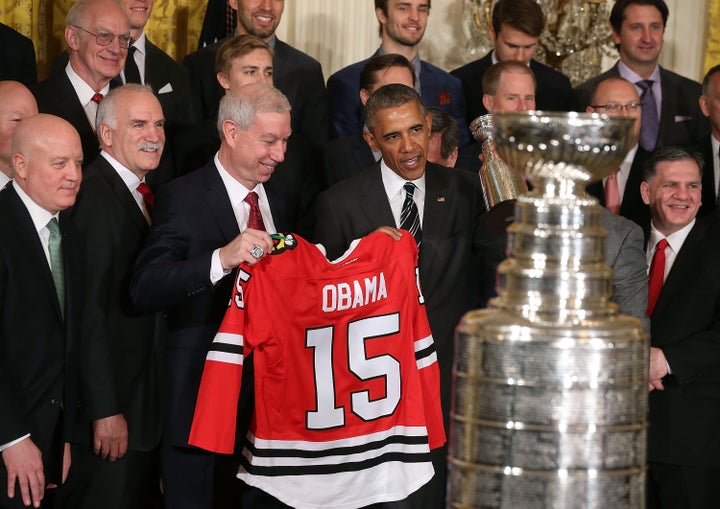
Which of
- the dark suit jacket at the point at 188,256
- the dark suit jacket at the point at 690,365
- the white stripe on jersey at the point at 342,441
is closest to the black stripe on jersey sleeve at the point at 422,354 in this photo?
the white stripe on jersey at the point at 342,441

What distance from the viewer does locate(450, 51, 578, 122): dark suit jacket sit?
584 cm

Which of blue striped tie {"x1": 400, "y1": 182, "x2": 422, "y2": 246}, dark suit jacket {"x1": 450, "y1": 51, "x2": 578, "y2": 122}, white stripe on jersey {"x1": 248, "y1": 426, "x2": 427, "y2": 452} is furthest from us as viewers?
dark suit jacket {"x1": 450, "y1": 51, "x2": 578, "y2": 122}

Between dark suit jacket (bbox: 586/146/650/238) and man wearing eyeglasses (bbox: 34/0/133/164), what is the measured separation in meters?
2.03

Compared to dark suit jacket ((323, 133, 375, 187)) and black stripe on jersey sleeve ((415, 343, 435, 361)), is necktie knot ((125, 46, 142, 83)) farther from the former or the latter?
black stripe on jersey sleeve ((415, 343, 435, 361))

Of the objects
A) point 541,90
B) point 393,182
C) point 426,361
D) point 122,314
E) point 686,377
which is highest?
point 541,90

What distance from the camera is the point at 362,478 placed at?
12.5 ft

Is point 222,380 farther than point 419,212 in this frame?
No

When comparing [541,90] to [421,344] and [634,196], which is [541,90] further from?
[421,344]

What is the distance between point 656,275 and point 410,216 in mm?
1018

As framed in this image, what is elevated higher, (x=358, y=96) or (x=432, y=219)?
(x=358, y=96)

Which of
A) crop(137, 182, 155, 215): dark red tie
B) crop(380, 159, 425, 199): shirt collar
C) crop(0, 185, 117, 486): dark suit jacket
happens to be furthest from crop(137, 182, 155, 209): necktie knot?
crop(380, 159, 425, 199): shirt collar

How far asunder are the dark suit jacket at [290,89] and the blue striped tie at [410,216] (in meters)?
1.09

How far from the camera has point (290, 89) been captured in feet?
17.7

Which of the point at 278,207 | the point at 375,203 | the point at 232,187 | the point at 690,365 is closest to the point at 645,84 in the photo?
the point at 690,365
